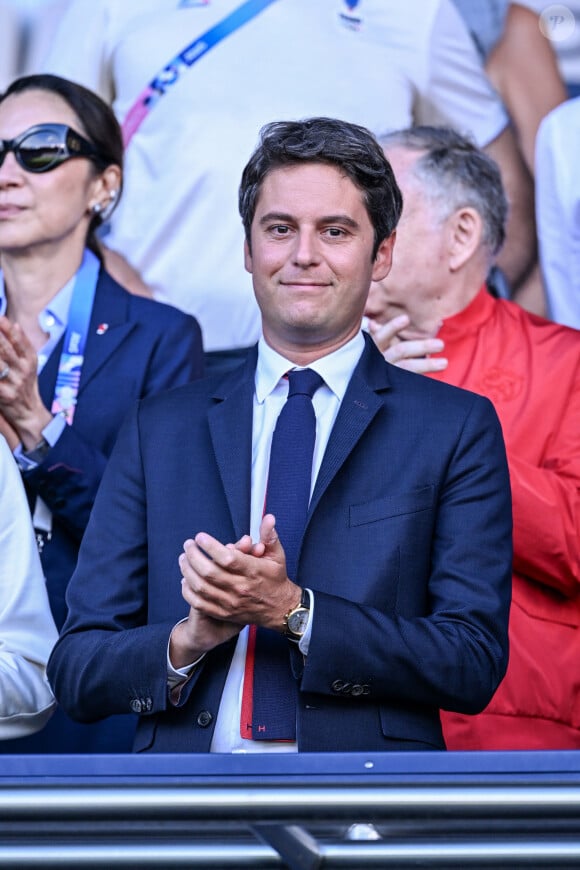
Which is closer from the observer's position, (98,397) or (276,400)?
(276,400)

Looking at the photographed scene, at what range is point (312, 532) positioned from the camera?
238 centimetres

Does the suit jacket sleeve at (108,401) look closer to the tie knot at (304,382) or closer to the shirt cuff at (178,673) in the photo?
the tie knot at (304,382)

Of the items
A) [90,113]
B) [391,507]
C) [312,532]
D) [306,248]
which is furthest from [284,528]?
[90,113]

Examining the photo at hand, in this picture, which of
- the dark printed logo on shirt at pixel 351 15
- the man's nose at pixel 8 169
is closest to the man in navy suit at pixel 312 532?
the man's nose at pixel 8 169

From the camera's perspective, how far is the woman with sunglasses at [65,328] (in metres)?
2.98

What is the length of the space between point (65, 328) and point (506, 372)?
3.25 ft

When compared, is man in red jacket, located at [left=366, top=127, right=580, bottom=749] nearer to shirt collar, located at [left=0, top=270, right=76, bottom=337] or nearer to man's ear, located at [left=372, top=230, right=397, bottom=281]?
man's ear, located at [left=372, top=230, right=397, bottom=281]

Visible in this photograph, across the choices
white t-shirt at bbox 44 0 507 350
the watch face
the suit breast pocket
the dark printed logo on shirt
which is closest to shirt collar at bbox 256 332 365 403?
the suit breast pocket

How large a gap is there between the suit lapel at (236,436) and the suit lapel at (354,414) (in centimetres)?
12

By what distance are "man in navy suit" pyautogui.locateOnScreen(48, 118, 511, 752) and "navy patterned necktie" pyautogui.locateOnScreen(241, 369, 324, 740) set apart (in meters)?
0.01

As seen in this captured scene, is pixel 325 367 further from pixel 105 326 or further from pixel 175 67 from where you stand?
pixel 175 67

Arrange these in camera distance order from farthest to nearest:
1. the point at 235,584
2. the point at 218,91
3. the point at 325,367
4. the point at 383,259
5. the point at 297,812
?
1. the point at 218,91
2. the point at 383,259
3. the point at 325,367
4. the point at 235,584
5. the point at 297,812

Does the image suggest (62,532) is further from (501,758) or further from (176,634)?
(501,758)

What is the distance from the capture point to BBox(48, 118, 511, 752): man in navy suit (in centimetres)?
224
